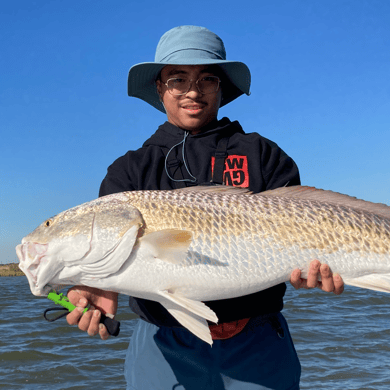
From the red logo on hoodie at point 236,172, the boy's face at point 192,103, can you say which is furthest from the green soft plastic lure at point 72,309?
the boy's face at point 192,103

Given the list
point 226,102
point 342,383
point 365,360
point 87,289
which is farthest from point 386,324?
point 87,289

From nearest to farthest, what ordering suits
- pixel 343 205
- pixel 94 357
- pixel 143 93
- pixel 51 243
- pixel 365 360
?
1. pixel 51 243
2. pixel 343 205
3. pixel 143 93
4. pixel 365 360
5. pixel 94 357

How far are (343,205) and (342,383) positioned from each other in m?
5.19

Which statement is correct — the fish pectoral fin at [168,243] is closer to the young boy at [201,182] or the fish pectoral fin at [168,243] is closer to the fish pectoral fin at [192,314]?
the fish pectoral fin at [192,314]

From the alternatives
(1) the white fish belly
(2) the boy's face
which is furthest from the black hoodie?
(1) the white fish belly

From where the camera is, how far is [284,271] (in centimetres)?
276

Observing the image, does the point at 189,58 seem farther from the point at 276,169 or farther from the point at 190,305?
the point at 190,305

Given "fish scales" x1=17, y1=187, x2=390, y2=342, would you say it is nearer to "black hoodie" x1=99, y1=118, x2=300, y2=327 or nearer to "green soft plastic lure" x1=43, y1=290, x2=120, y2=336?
"green soft plastic lure" x1=43, y1=290, x2=120, y2=336

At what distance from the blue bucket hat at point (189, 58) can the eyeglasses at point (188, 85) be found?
0.15 metres

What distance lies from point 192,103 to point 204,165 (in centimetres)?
52

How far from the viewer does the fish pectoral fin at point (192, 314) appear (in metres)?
2.59

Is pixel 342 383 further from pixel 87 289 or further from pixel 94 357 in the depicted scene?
pixel 87 289

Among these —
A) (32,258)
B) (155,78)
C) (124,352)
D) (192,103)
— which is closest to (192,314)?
(32,258)

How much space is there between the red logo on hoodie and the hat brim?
30.7 inches
